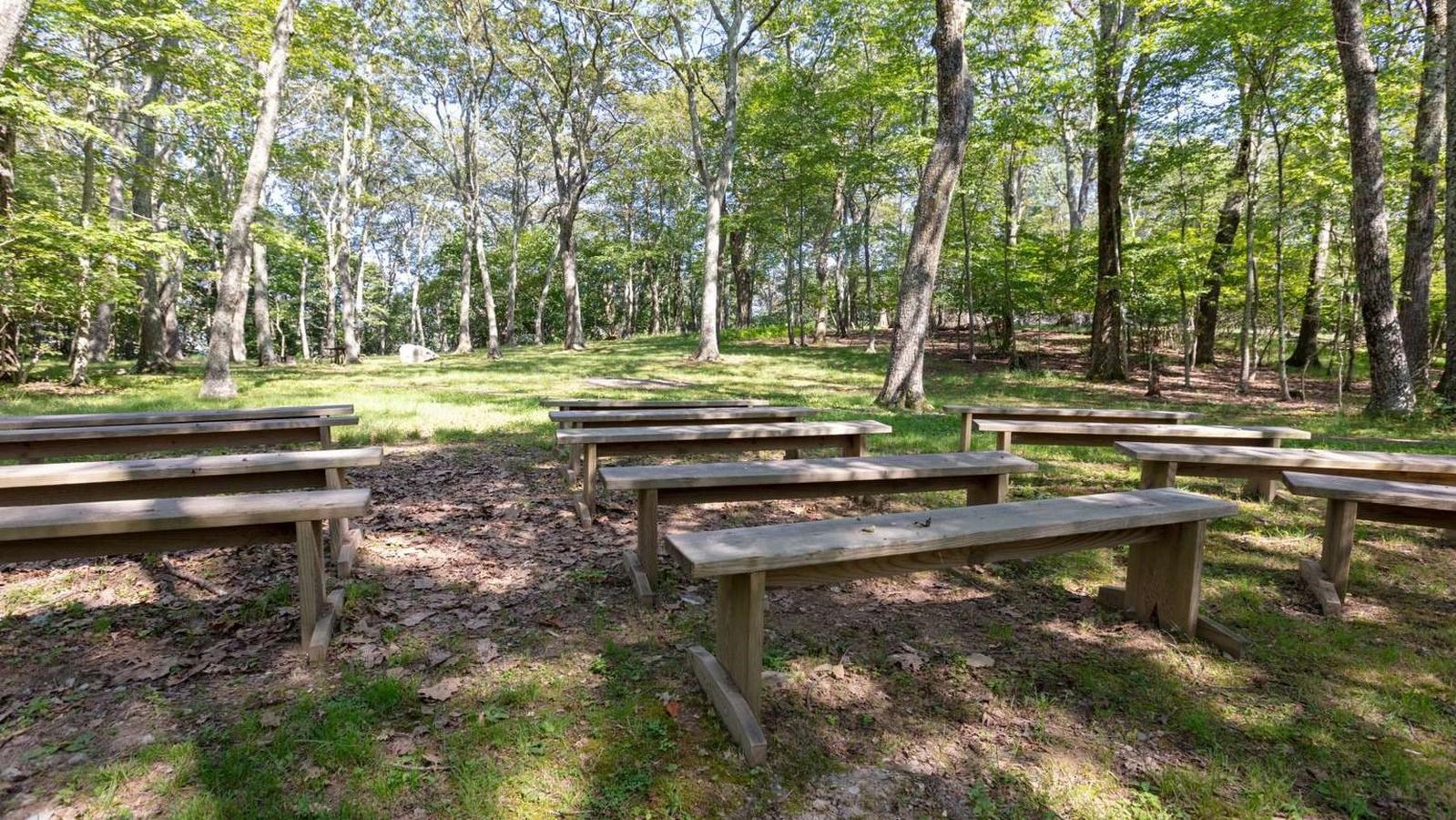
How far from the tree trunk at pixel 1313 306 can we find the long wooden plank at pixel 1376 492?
42.8ft

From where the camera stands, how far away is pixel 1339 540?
3395mm

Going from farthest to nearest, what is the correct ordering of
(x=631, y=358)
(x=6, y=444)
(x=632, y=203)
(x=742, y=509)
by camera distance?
(x=632, y=203) → (x=631, y=358) → (x=742, y=509) → (x=6, y=444)

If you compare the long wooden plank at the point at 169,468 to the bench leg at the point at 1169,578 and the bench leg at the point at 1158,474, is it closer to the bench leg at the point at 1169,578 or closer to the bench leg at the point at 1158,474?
the bench leg at the point at 1169,578

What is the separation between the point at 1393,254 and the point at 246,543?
2149 centimetres

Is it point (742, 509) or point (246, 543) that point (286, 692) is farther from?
→ point (742, 509)

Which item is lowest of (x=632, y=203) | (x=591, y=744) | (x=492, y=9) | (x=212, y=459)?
(x=591, y=744)

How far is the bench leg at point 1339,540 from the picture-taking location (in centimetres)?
336

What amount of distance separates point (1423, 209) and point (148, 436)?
1628cm

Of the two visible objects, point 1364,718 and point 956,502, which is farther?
point 956,502

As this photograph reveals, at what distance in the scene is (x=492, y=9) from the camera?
20.4 m

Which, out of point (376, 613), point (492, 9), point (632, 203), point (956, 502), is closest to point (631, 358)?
point (492, 9)

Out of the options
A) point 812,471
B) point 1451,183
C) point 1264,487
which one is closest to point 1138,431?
point 1264,487

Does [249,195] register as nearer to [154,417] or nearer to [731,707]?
[154,417]

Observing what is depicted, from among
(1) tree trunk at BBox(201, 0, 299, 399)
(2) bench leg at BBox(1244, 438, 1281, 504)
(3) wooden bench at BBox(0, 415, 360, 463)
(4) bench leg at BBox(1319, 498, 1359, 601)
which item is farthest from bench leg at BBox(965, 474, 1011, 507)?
(1) tree trunk at BBox(201, 0, 299, 399)
